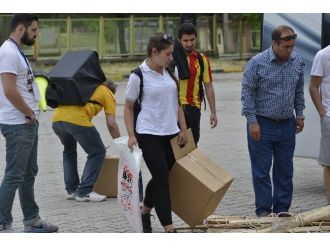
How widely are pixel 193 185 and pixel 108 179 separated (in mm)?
2021


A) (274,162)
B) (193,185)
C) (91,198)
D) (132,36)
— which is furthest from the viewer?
(132,36)

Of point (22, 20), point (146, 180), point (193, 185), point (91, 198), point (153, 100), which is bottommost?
point (146, 180)

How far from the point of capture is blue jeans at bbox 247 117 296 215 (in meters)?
7.18

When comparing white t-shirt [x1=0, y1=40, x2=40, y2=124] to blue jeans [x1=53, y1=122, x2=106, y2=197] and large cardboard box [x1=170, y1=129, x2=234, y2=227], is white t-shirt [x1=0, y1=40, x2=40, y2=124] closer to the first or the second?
large cardboard box [x1=170, y1=129, x2=234, y2=227]

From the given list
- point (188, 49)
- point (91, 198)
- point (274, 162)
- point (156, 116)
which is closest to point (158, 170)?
point (156, 116)

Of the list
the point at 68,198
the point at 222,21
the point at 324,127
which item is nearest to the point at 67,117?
the point at 68,198

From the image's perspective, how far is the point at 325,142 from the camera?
24.5 feet

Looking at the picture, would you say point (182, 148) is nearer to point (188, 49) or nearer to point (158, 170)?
point (158, 170)

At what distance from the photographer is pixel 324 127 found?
7.43m

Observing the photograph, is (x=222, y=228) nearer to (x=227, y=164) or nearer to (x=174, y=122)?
(x=174, y=122)

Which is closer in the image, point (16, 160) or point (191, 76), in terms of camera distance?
point (16, 160)

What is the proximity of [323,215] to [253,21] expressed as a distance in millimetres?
31776

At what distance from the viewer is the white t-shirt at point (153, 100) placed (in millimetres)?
6621

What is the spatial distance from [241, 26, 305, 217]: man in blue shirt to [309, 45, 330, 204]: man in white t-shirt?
0.68 ft
